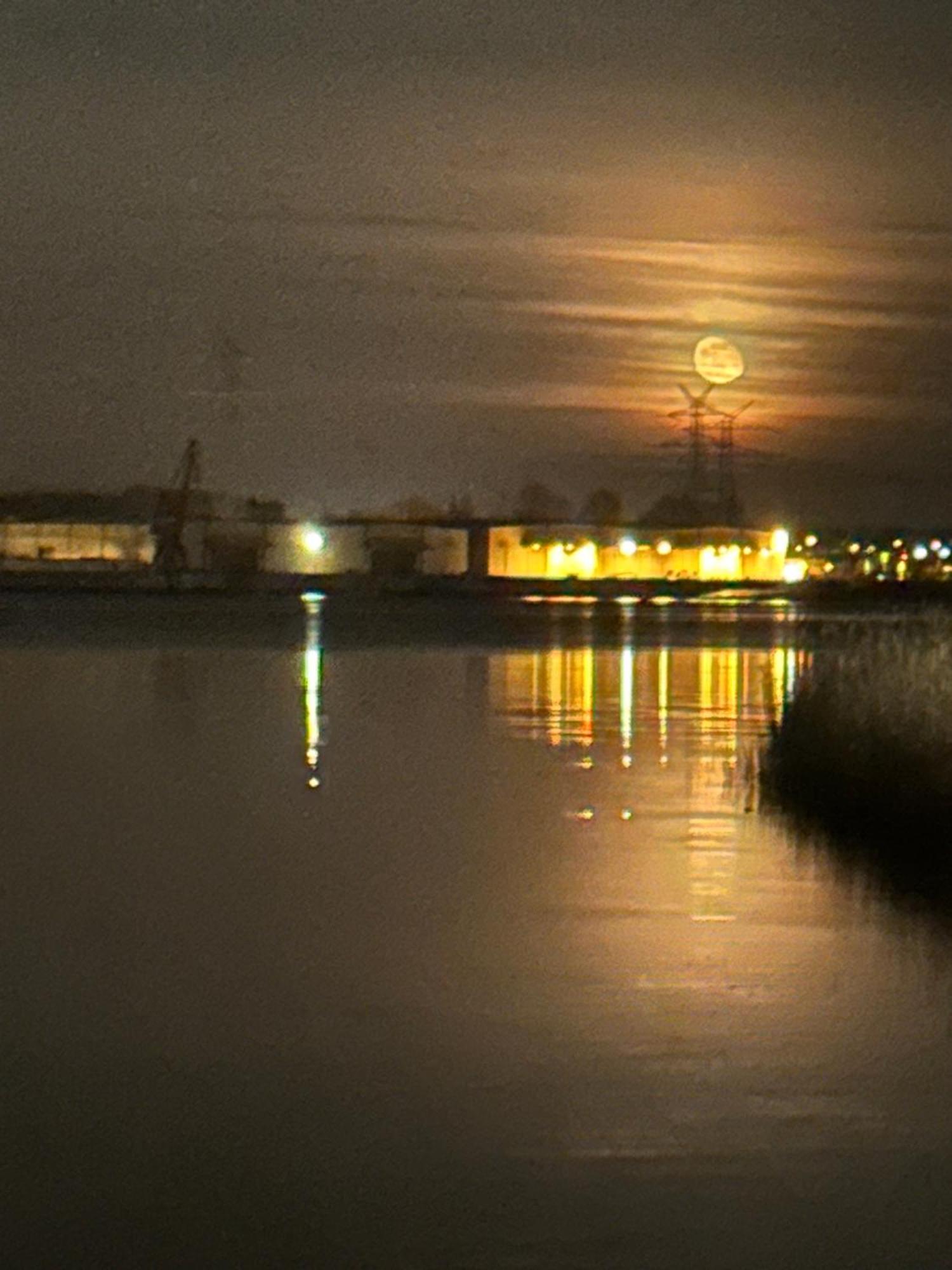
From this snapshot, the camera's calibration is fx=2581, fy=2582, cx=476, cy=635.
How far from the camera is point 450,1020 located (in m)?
10.6

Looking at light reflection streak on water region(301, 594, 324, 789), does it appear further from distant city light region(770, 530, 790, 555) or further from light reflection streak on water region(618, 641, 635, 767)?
distant city light region(770, 530, 790, 555)

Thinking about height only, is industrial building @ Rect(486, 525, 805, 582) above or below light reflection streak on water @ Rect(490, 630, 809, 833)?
above

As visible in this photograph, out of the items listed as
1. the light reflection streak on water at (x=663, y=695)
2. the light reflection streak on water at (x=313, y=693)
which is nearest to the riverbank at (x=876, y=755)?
the light reflection streak on water at (x=663, y=695)

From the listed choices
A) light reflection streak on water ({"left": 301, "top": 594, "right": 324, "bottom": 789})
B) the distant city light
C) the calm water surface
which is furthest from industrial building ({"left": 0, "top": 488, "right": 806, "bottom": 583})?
the calm water surface

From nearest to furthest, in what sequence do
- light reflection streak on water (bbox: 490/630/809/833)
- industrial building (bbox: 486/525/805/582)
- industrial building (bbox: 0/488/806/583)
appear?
1. light reflection streak on water (bbox: 490/630/809/833)
2. industrial building (bbox: 0/488/806/583)
3. industrial building (bbox: 486/525/805/582)

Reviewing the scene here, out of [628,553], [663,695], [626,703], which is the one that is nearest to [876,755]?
[626,703]

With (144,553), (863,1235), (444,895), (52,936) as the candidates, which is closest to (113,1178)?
(863,1235)

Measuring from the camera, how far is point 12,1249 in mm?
7039

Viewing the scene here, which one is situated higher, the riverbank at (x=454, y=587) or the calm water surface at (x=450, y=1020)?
the riverbank at (x=454, y=587)

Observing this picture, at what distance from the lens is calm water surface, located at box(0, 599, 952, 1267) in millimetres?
7453

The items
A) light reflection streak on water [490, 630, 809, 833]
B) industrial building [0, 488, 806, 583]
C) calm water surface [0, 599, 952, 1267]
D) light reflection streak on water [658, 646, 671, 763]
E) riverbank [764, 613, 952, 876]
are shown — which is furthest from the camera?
industrial building [0, 488, 806, 583]

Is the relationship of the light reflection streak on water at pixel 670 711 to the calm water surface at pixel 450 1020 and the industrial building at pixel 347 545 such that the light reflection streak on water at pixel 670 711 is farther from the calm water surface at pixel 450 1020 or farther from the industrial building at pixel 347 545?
the industrial building at pixel 347 545

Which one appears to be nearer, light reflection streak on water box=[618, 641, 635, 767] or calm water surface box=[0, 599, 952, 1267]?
calm water surface box=[0, 599, 952, 1267]

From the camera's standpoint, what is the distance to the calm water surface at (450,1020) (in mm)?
7453
